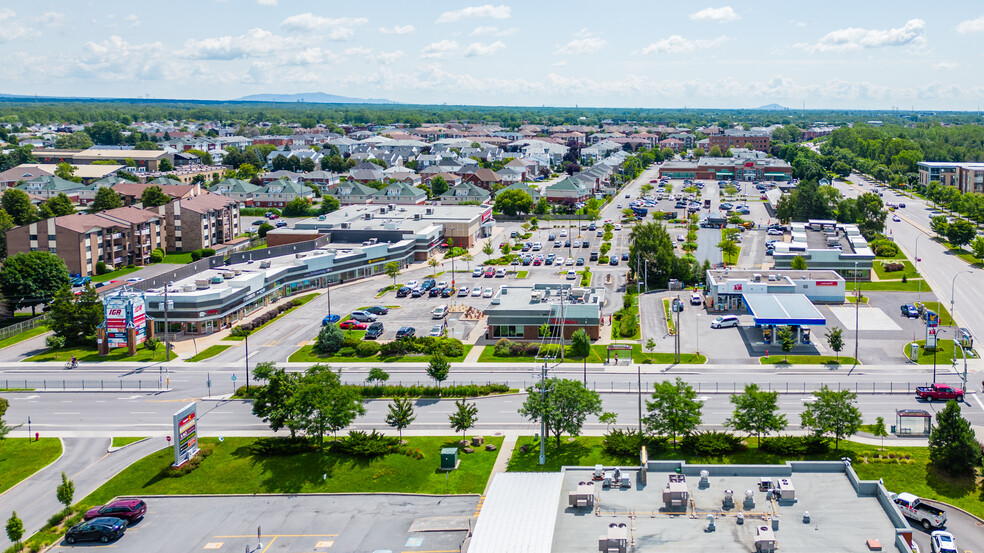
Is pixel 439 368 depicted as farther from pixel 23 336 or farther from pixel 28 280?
pixel 28 280

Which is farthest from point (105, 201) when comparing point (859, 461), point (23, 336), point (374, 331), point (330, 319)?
point (859, 461)

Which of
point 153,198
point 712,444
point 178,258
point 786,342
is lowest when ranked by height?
point 712,444

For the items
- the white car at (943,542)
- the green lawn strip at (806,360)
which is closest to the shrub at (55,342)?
the green lawn strip at (806,360)

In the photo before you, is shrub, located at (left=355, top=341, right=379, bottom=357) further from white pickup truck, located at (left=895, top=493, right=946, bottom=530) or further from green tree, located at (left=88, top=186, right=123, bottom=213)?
green tree, located at (left=88, top=186, right=123, bottom=213)

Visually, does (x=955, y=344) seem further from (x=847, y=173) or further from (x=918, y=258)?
(x=847, y=173)

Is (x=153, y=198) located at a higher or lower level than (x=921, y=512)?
higher

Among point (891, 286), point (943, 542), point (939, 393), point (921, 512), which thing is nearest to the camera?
point (943, 542)

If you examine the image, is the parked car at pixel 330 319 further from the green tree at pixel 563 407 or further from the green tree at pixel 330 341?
the green tree at pixel 563 407
